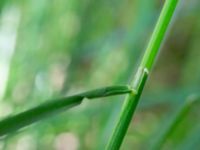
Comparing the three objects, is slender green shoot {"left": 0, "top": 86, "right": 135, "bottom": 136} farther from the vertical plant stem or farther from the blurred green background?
the blurred green background

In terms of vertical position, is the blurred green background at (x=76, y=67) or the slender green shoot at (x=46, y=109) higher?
the slender green shoot at (x=46, y=109)

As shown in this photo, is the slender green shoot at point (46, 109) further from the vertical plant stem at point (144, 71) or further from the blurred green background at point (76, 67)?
the blurred green background at point (76, 67)

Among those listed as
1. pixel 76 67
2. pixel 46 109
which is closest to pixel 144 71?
pixel 46 109

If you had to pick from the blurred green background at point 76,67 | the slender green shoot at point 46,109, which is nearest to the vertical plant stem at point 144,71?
the slender green shoot at point 46,109

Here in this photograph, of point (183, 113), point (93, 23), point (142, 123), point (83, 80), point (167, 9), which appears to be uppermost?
point (167, 9)

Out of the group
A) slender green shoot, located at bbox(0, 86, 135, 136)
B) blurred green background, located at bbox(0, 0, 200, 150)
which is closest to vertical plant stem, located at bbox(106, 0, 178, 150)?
slender green shoot, located at bbox(0, 86, 135, 136)

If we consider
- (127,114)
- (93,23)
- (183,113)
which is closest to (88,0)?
(93,23)

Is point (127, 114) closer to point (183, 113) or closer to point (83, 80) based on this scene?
point (183, 113)
